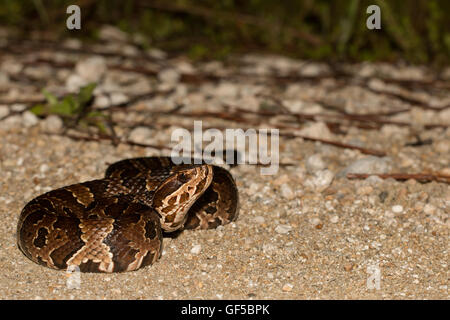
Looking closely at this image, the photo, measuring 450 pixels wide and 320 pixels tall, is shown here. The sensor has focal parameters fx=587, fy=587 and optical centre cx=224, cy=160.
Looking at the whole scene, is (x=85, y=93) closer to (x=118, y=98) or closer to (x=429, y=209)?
(x=118, y=98)

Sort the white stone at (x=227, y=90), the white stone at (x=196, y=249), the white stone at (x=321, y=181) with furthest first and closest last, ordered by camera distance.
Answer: the white stone at (x=227, y=90) → the white stone at (x=321, y=181) → the white stone at (x=196, y=249)

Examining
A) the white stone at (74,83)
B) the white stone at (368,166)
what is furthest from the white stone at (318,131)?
the white stone at (74,83)

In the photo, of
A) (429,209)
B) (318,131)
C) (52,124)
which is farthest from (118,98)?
(429,209)

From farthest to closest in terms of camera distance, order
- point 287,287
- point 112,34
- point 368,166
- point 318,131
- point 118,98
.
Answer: point 112,34, point 118,98, point 318,131, point 368,166, point 287,287

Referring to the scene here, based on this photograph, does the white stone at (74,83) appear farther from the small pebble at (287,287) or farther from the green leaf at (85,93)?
the small pebble at (287,287)

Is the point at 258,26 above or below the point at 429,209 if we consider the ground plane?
above

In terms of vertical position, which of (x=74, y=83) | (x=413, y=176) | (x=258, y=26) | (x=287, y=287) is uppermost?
(x=258, y=26)

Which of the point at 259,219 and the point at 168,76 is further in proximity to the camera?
the point at 168,76
